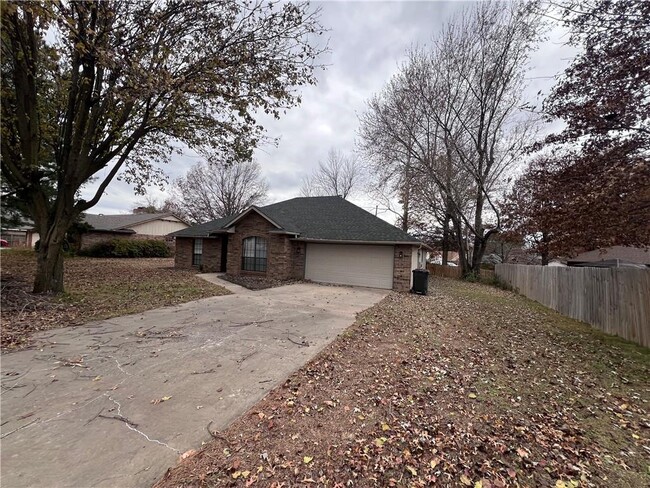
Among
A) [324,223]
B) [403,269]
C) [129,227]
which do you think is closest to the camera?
[403,269]

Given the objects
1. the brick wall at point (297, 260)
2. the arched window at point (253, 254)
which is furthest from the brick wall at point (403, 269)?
the arched window at point (253, 254)

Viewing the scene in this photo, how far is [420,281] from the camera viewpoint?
41.3ft

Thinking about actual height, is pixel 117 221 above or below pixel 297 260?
above

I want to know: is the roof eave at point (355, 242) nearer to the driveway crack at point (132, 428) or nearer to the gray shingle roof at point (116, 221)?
the driveway crack at point (132, 428)

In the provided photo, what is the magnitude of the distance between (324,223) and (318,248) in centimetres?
168

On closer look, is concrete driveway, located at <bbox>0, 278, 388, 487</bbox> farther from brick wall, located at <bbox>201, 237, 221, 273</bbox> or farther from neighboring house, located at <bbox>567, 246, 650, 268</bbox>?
neighboring house, located at <bbox>567, 246, 650, 268</bbox>

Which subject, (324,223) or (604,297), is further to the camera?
(324,223)

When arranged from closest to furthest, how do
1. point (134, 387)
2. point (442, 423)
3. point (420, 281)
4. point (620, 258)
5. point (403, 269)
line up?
1. point (442, 423)
2. point (134, 387)
3. point (420, 281)
4. point (403, 269)
5. point (620, 258)

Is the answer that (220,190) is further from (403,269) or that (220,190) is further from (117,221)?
(403,269)

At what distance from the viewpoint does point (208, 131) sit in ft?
32.8

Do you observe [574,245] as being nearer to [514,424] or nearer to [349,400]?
[514,424]

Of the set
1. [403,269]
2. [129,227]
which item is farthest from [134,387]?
[129,227]

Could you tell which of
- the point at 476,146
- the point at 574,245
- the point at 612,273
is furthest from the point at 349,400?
the point at 476,146

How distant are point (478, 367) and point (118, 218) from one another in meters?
34.9
